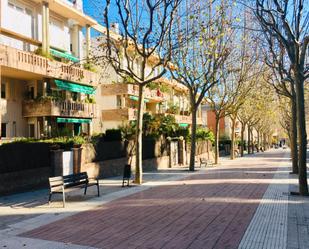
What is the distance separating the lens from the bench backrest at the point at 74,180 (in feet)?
37.5

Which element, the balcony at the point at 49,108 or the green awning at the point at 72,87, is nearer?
the balcony at the point at 49,108

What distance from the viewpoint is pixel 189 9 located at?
2059cm

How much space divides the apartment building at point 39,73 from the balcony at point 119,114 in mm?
7533

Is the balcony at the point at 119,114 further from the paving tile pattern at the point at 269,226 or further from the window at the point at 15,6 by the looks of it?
the paving tile pattern at the point at 269,226

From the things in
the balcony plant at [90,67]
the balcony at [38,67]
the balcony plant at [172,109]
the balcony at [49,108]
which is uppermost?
the balcony plant at [90,67]

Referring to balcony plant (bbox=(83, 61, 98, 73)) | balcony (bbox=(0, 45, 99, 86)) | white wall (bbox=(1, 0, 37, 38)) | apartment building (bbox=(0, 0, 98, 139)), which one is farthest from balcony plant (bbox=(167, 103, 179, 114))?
white wall (bbox=(1, 0, 37, 38))

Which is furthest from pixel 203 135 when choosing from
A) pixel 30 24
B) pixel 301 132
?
pixel 301 132

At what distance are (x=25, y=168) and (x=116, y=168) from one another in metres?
7.08

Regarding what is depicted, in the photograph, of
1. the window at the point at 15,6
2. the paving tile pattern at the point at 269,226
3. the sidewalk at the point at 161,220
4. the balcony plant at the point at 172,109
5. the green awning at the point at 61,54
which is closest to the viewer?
the paving tile pattern at the point at 269,226

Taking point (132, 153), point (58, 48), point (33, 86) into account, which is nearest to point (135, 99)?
point (58, 48)

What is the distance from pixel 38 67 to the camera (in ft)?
74.7

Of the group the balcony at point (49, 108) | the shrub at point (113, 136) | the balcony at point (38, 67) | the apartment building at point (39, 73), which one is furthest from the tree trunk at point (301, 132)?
the balcony at point (49, 108)

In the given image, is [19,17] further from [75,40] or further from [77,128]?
[77,128]

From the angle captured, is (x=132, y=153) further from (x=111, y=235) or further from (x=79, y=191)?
(x=111, y=235)
